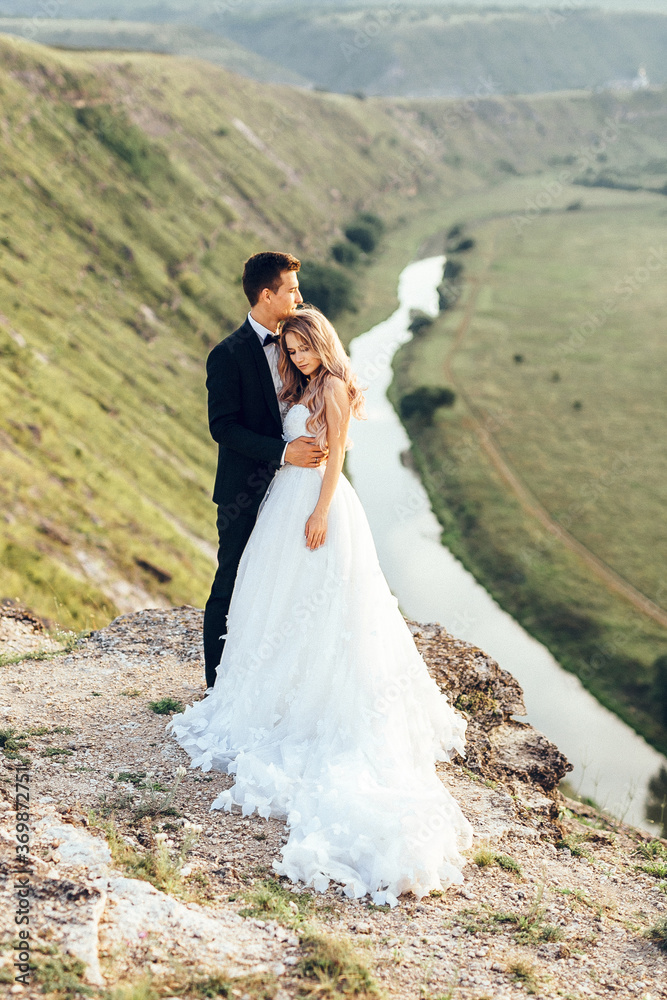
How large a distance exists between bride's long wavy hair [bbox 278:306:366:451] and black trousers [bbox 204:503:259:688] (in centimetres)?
154

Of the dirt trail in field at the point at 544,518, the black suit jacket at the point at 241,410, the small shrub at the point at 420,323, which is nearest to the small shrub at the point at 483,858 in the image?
the black suit jacket at the point at 241,410

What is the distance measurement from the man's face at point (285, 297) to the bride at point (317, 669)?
464 millimetres

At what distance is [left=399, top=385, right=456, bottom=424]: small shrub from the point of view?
57375 millimetres

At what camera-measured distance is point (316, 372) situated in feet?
28.1

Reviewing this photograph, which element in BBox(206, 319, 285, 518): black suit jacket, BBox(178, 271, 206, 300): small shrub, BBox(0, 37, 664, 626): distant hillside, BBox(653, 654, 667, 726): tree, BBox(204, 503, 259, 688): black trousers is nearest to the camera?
BBox(206, 319, 285, 518): black suit jacket

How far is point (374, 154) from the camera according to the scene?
124562 mm

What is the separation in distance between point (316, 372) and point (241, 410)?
1.12 m

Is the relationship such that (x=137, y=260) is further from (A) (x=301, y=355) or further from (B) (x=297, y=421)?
(A) (x=301, y=355)

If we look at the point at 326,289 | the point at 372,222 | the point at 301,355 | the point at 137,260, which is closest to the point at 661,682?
the point at 301,355

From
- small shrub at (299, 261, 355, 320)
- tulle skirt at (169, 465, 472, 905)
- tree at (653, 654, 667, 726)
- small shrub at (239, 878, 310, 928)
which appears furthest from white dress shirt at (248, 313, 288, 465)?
small shrub at (299, 261, 355, 320)

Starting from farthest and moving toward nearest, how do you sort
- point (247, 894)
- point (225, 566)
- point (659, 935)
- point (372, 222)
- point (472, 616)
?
1. point (372, 222)
2. point (472, 616)
3. point (225, 566)
4. point (659, 935)
5. point (247, 894)

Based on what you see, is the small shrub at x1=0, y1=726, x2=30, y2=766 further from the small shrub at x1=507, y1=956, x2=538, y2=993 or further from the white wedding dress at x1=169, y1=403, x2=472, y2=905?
the small shrub at x1=507, y1=956, x2=538, y2=993

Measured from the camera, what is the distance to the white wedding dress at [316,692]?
7945mm

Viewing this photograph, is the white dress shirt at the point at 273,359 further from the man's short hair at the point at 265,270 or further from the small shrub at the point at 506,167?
the small shrub at the point at 506,167
